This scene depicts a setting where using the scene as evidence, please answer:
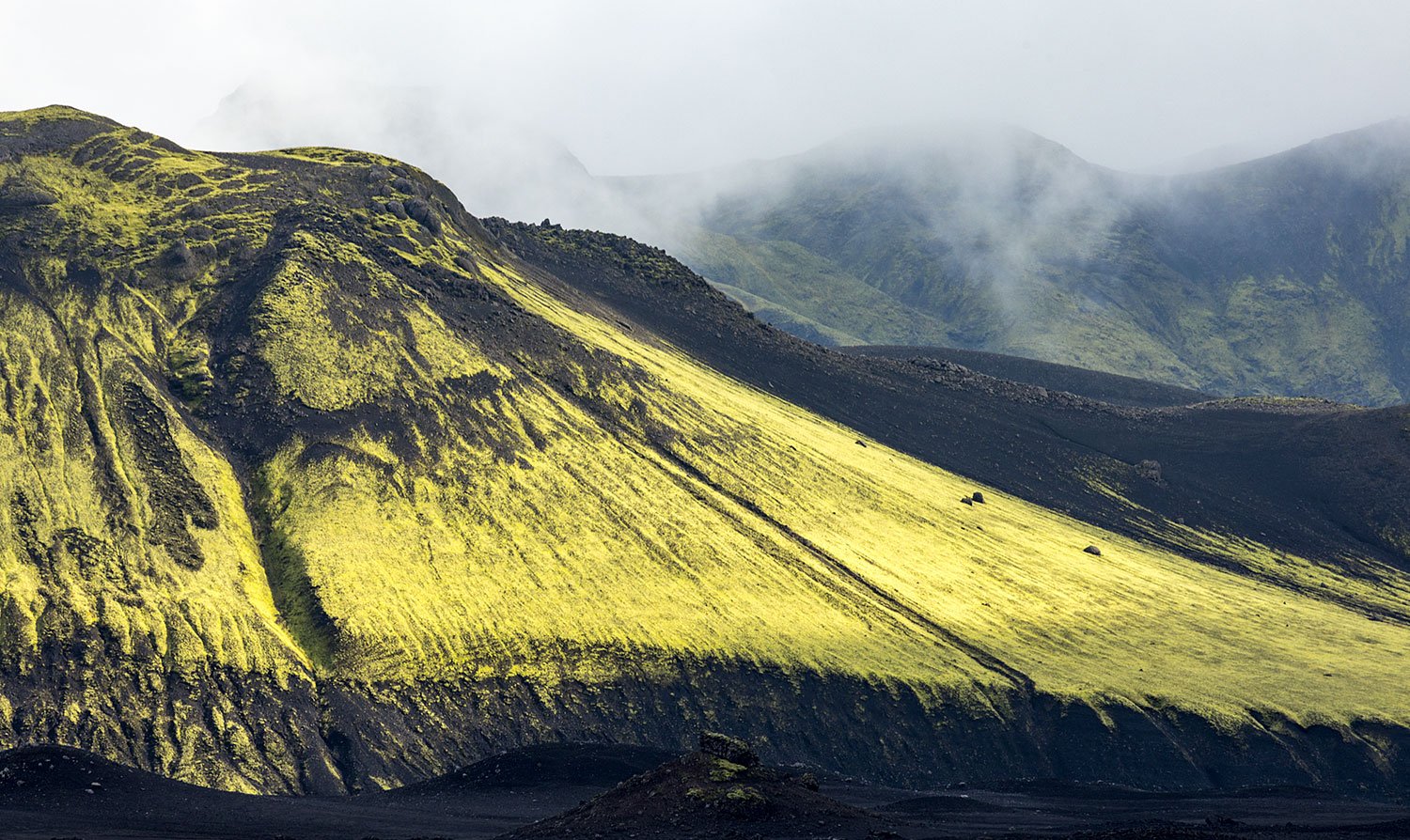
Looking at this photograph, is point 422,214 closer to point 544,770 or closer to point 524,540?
point 524,540

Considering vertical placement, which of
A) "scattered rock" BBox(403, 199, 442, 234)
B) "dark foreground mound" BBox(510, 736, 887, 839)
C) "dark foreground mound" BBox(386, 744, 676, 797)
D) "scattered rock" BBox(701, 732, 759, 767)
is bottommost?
"dark foreground mound" BBox(386, 744, 676, 797)

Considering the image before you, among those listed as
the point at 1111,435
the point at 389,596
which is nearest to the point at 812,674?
the point at 389,596

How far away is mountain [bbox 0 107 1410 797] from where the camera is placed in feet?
262

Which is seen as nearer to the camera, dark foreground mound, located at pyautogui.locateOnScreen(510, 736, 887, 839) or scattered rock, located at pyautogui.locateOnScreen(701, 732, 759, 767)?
dark foreground mound, located at pyautogui.locateOnScreen(510, 736, 887, 839)

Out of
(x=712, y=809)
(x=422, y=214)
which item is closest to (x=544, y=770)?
(x=712, y=809)

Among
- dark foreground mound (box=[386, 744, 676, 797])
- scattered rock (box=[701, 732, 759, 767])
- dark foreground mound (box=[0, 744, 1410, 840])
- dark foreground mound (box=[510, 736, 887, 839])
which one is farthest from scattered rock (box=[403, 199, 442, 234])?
dark foreground mound (box=[510, 736, 887, 839])

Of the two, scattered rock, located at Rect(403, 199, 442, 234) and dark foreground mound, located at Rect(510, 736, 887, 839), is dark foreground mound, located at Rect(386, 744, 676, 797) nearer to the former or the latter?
dark foreground mound, located at Rect(510, 736, 887, 839)

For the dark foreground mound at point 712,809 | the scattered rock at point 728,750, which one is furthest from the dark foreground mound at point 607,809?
the scattered rock at point 728,750

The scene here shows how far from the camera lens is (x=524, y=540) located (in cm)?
10000

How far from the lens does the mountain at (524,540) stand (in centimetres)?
Answer: 7988

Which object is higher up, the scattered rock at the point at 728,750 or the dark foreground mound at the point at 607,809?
the scattered rock at the point at 728,750

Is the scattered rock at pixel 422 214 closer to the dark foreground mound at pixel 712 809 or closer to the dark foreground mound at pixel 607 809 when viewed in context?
the dark foreground mound at pixel 607 809

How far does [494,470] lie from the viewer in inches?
4193

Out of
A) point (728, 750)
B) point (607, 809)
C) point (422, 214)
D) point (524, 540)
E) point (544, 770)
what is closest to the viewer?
point (607, 809)
